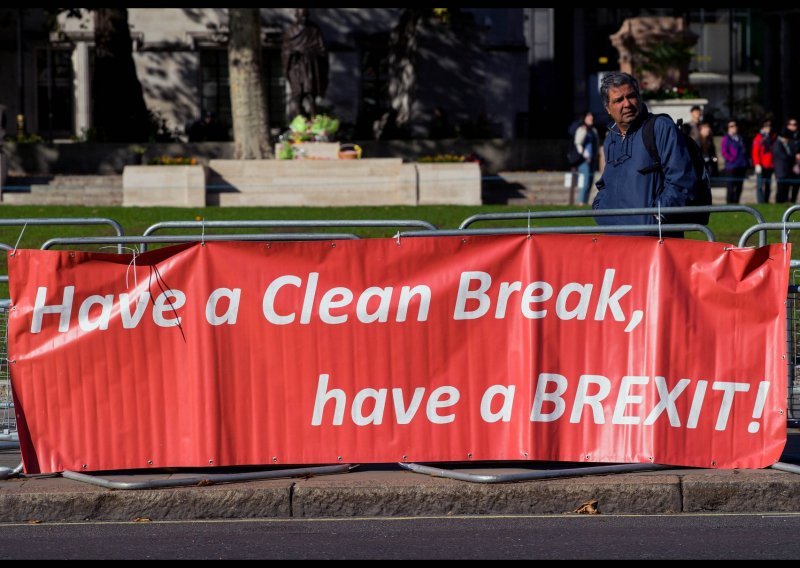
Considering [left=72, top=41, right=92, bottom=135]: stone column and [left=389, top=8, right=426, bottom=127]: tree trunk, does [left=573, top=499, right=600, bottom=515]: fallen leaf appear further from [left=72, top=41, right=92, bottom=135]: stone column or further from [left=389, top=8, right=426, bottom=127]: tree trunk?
[left=72, top=41, right=92, bottom=135]: stone column

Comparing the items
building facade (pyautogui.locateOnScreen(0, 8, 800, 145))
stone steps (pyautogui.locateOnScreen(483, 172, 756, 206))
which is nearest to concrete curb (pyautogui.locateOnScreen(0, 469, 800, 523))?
stone steps (pyautogui.locateOnScreen(483, 172, 756, 206))

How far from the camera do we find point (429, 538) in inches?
250

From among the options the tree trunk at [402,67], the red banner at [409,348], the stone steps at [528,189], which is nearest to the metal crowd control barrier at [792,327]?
the red banner at [409,348]

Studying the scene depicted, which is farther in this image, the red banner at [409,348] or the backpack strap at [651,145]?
the backpack strap at [651,145]

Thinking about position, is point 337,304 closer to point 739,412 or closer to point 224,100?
point 739,412

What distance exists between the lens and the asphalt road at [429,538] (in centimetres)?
603

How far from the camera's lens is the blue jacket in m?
7.75

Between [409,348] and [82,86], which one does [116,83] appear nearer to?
[82,86]

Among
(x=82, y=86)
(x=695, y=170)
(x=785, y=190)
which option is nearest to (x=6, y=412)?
(x=695, y=170)

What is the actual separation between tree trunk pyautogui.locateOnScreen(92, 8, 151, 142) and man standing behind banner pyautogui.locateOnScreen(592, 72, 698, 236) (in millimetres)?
28797

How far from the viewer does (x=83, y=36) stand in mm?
43875

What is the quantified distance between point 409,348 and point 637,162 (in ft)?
5.78

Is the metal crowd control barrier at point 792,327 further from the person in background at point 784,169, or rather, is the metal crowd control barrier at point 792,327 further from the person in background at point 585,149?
the person in background at point 784,169

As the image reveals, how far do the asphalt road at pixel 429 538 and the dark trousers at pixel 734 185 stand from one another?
20.5 metres
